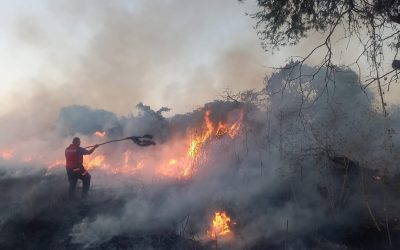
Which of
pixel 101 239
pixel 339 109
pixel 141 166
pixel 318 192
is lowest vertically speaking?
pixel 101 239

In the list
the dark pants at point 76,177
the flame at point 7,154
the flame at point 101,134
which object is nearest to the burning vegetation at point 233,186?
the dark pants at point 76,177

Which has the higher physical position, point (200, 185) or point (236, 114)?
point (236, 114)

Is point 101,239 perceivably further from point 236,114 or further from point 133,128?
point 133,128

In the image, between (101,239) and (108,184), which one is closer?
(101,239)

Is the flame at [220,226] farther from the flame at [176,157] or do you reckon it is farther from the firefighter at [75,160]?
the firefighter at [75,160]

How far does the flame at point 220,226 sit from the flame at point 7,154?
655 inches

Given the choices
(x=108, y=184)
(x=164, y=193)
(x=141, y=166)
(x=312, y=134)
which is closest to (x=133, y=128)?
(x=141, y=166)

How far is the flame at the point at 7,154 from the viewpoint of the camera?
75.5ft

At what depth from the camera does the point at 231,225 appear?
36.2ft

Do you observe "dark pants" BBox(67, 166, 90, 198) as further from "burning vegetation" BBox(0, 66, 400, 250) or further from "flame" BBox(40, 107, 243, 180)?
"flame" BBox(40, 107, 243, 180)

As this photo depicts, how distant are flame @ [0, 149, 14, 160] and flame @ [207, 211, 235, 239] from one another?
16.6 m

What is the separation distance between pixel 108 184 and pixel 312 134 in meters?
8.72

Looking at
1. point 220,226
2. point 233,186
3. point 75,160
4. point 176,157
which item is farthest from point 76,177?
point 220,226

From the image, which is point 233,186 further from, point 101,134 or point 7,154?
point 7,154
